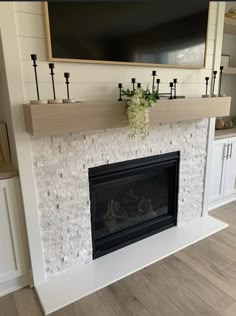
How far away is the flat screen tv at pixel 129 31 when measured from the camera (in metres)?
1.59

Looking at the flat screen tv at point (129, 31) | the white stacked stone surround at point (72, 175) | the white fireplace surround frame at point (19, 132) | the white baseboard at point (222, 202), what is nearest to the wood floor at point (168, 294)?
the white fireplace surround frame at point (19, 132)

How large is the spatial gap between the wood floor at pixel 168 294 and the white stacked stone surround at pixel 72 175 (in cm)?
34

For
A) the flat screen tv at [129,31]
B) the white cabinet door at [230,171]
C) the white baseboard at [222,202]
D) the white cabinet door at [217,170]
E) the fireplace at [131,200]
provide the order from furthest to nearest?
1. the white baseboard at [222,202]
2. the white cabinet door at [230,171]
3. the white cabinet door at [217,170]
4. the fireplace at [131,200]
5. the flat screen tv at [129,31]

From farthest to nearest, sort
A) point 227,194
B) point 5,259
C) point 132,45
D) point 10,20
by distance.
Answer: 1. point 227,194
2. point 132,45
3. point 5,259
4. point 10,20

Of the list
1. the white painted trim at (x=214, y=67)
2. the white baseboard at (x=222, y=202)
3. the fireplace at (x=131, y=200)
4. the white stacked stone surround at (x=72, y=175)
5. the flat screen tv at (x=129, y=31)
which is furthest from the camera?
the white baseboard at (x=222, y=202)

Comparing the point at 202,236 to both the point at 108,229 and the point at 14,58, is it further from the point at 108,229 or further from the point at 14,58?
the point at 14,58

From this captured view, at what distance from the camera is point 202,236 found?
246cm

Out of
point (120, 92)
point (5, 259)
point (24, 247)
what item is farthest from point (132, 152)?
point (5, 259)

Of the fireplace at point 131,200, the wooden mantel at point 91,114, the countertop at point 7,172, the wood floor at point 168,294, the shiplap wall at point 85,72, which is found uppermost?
the shiplap wall at point 85,72

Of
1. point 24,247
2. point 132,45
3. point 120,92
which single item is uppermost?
point 132,45

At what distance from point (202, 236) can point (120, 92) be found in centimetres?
164

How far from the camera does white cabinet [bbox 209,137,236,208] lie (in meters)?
2.82

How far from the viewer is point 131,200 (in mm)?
2527

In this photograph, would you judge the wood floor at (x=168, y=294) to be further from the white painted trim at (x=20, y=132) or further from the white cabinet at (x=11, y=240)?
the white painted trim at (x=20, y=132)
